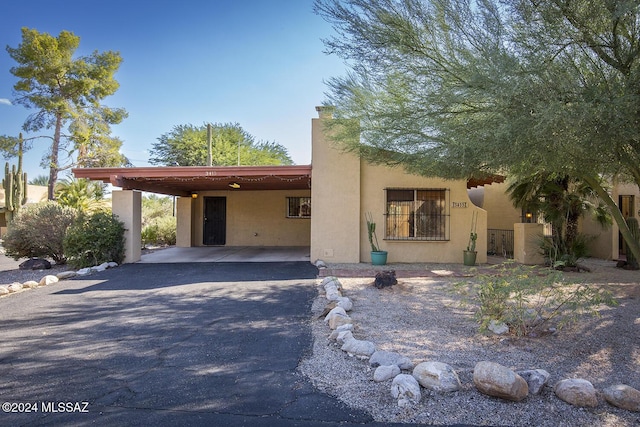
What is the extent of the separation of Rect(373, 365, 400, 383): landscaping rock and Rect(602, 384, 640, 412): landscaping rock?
1.58m

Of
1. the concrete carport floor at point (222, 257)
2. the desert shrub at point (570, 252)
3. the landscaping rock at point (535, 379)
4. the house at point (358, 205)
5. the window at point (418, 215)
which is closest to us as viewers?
the landscaping rock at point (535, 379)

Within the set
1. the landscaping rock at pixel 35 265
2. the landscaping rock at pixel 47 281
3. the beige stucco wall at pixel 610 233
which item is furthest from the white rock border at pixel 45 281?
the beige stucco wall at pixel 610 233

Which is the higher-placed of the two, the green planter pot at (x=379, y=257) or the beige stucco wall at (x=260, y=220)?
the beige stucco wall at (x=260, y=220)

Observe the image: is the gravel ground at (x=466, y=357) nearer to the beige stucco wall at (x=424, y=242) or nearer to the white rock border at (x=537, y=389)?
the white rock border at (x=537, y=389)

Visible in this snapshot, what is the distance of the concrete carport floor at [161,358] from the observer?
271cm

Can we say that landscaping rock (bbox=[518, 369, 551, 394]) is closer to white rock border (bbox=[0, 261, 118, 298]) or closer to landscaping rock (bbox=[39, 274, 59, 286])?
white rock border (bbox=[0, 261, 118, 298])

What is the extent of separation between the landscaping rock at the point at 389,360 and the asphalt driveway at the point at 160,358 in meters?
0.71

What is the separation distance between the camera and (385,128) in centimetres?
625

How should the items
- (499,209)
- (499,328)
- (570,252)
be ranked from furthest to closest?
(499,209) < (570,252) < (499,328)

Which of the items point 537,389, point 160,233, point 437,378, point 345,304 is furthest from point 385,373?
point 160,233

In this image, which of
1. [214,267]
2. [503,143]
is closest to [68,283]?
[214,267]

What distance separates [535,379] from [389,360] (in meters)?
1.20

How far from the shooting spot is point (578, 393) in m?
2.78

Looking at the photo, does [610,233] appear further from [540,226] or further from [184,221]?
[184,221]
